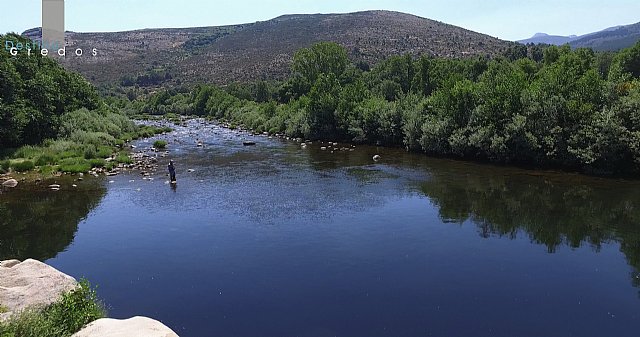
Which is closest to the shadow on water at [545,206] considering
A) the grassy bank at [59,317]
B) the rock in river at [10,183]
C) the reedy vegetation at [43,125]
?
the grassy bank at [59,317]

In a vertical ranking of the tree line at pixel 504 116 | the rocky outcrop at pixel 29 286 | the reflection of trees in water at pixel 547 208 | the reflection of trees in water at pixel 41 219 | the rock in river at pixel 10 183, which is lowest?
the reflection of trees in water at pixel 41 219

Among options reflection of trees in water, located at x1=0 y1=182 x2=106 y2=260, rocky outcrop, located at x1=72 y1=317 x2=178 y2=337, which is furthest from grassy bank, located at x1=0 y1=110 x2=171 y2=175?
rocky outcrop, located at x1=72 y1=317 x2=178 y2=337

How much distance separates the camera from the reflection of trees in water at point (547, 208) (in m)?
26.0

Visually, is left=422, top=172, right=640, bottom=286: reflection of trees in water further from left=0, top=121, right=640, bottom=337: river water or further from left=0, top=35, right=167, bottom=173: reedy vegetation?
left=0, top=35, right=167, bottom=173: reedy vegetation

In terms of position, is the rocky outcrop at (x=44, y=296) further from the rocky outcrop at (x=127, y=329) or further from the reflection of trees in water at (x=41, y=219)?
the reflection of trees in water at (x=41, y=219)

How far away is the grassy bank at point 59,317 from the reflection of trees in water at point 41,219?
11042 mm

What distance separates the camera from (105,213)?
32.4 m

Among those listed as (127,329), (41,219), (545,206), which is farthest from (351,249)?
(41,219)

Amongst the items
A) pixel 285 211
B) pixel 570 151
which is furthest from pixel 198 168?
pixel 570 151

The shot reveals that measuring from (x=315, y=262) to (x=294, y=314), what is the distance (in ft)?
16.2

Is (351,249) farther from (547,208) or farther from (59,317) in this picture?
(547,208)

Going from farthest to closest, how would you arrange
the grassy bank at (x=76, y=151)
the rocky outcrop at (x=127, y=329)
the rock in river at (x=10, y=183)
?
the grassy bank at (x=76, y=151), the rock in river at (x=10, y=183), the rocky outcrop at (x=127, y=329)

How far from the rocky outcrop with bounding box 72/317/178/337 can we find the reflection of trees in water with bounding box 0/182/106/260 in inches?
514

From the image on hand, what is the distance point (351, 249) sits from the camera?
24.5m
